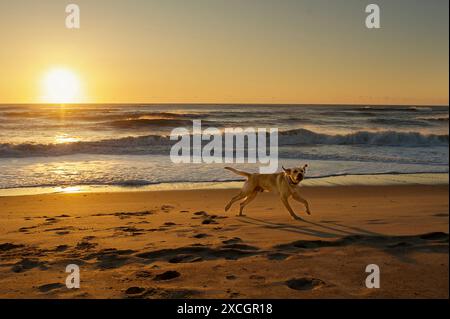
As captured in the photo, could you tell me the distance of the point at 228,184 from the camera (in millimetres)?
10461

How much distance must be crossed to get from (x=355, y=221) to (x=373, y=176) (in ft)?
19.0

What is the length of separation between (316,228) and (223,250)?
1614 millimetres

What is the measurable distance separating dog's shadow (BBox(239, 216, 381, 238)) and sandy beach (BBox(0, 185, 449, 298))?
0.05 feet

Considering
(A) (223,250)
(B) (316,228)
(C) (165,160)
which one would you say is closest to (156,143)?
(C) (165,160)

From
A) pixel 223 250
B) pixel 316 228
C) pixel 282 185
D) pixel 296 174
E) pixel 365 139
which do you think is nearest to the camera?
pixel 223 250

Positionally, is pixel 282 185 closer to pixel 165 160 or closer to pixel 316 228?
pixel 316 228

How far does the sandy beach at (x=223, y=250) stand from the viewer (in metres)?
3.53

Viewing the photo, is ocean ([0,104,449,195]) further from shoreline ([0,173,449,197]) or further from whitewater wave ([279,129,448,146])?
shoreline ([0,173,449,197])

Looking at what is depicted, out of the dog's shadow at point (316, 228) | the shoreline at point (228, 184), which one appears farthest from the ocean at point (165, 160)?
the dog's shadow at point (316, 228)

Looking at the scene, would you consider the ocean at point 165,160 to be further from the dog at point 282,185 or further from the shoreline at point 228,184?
the dog at point 282,185
